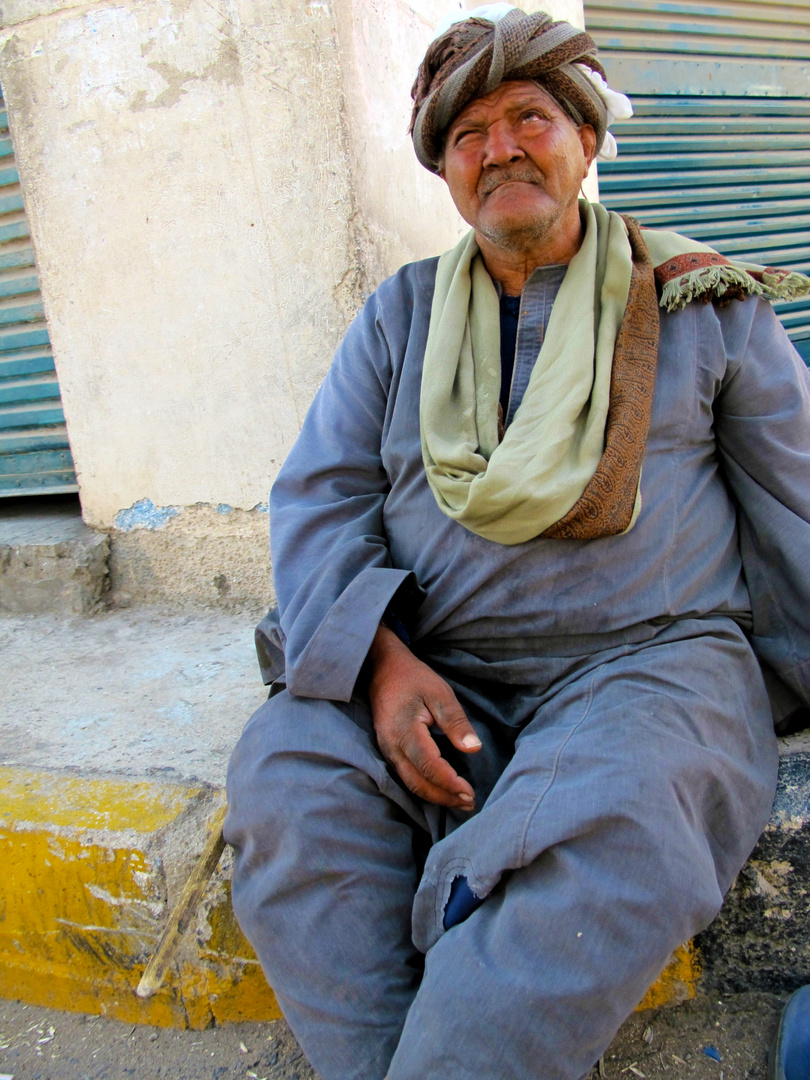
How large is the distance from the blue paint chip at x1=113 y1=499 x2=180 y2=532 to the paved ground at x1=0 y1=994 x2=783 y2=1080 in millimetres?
1441

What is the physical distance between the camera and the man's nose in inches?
65.1

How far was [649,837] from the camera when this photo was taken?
3.76 ft

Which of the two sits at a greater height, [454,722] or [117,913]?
[454,722]

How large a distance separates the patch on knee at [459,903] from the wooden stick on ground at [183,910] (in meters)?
0.57

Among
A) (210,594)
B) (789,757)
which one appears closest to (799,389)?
(789,757)

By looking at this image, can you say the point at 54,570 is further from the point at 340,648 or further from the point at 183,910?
the point at 340,648

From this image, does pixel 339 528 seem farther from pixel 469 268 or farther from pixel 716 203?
pixel 716 203

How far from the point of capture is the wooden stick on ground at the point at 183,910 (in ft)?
4.92

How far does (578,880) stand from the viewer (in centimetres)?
113

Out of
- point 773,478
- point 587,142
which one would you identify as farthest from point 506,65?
point 773,478

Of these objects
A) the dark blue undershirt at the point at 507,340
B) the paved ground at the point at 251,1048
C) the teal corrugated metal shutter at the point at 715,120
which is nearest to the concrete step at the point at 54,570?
the paved ground at the point at 251,1048

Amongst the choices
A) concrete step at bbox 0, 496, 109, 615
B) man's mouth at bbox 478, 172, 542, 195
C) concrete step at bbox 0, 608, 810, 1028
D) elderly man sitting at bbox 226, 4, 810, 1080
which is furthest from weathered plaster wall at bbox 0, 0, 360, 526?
concrete step at bbox 0, 608, 810, 1028

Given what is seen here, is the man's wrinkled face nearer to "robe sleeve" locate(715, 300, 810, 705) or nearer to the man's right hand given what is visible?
"robe sleeve" locate(715, 300, 810, 705)

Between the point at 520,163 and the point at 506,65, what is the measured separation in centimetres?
17
